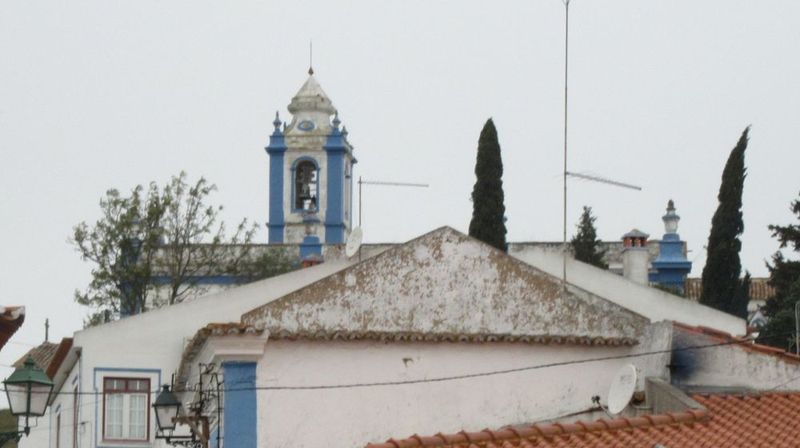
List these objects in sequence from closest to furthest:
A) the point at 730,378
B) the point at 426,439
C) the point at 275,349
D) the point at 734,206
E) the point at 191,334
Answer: the point at 426,439
the point at 730,378
the point at 275,349
the point at 191,334
the point at 734,206

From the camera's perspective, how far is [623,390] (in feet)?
105

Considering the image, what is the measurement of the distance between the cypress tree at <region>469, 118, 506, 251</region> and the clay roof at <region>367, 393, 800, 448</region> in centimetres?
2724

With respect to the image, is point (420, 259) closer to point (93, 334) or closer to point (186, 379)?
point (186, 379)

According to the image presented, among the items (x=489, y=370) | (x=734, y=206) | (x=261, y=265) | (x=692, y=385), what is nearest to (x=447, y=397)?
(x=489, y=370)

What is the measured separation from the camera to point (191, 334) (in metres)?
43.4

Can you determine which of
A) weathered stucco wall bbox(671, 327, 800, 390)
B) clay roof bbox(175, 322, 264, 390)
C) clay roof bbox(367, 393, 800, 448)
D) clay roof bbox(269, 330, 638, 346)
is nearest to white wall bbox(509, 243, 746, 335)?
clay roof bbox(269, 330, 638, 346)

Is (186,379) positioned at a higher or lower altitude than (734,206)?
lower

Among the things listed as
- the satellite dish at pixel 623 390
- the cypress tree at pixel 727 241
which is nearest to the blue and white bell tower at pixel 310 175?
the cypress tree at pixel 727 241

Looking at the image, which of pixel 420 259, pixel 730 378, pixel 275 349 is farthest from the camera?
pixel 420 259

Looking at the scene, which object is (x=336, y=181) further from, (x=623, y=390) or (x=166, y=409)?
(x=623, y=390)

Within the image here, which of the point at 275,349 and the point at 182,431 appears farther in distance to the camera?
the point at 182,431

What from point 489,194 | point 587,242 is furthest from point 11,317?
point 587,242

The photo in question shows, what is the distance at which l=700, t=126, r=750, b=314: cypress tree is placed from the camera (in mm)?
61312

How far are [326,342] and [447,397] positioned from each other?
6.51 feet
